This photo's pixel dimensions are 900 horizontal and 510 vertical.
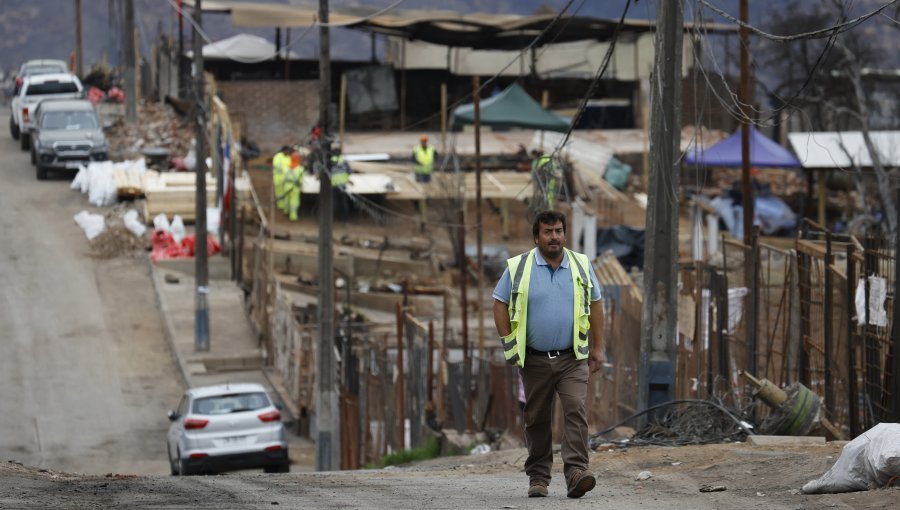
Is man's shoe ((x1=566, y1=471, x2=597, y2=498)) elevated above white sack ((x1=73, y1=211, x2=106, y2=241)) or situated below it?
below

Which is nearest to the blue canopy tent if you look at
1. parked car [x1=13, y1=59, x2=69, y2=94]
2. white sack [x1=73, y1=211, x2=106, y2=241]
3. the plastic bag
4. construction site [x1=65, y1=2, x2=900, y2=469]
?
construction site [x1=65, y1=2, x2=900, y2=469]

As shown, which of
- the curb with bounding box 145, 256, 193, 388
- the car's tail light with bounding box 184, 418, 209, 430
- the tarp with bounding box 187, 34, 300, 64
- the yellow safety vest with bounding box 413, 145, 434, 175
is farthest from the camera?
the tarp with bounding box 187, 34, 300, 64

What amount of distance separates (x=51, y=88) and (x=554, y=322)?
140 feet

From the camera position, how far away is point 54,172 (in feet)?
148

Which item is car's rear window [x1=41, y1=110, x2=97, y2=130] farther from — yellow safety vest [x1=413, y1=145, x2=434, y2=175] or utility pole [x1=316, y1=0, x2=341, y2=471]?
utility pole [x1=316, y1=0, x2=341, y2=471]

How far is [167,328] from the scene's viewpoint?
3188 cm

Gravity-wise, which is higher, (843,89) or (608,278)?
(843,89)

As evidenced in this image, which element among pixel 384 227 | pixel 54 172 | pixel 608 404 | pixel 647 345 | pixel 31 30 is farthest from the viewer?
pixel 31 30

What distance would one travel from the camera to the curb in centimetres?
2889

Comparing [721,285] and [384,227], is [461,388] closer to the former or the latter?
[721,285]

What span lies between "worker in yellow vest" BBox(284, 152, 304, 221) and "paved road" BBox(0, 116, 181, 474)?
4354 millimetres

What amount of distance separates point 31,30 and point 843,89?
94346 millimetres

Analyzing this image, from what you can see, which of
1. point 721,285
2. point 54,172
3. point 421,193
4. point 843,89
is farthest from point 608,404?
point 843,89

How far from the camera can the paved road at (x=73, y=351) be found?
24594 millimetres
